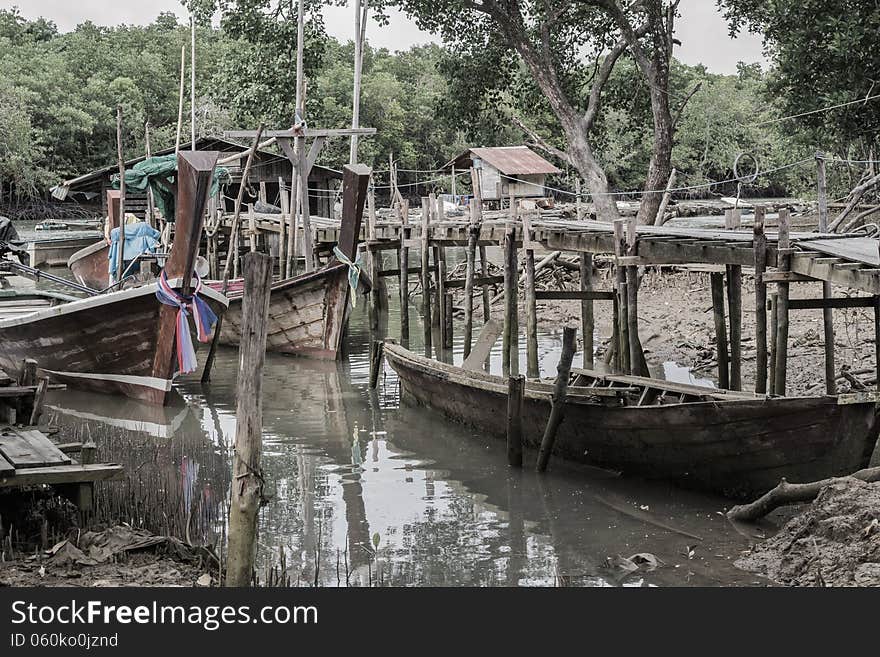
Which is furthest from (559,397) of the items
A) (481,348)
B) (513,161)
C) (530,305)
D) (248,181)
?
(513,161)

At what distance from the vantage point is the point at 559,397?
940 centimetres

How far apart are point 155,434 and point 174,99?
52.8 metres

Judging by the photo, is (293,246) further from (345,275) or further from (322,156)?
(322,156)

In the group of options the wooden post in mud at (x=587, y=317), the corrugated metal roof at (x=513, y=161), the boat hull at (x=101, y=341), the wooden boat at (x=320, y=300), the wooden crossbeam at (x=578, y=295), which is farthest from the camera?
the corrugated metal roof at (x=513, y=161)

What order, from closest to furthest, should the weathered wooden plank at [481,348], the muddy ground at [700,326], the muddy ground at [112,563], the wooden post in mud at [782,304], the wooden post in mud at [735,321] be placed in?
the muddy ground at [112,563] → the wooden post in mud at [782,304] → the wooden post in mud at [735,321] → the weathered wooden plank at [481,348] → the muddy ground at [700,326]

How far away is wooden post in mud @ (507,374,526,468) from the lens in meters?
9.64

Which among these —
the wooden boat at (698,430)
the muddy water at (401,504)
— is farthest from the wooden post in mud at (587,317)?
→ the wooden boat at (698,430)

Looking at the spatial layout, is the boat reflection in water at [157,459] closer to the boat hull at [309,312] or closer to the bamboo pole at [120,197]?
the bamboo pole at [120,197]

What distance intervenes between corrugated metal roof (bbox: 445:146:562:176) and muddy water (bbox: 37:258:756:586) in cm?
2991

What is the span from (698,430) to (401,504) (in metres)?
2.69

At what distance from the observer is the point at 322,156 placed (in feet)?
149

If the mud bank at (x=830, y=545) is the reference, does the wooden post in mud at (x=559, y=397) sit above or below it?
above

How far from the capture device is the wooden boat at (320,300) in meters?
16.0

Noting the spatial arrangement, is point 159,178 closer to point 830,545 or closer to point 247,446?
point 247,446
